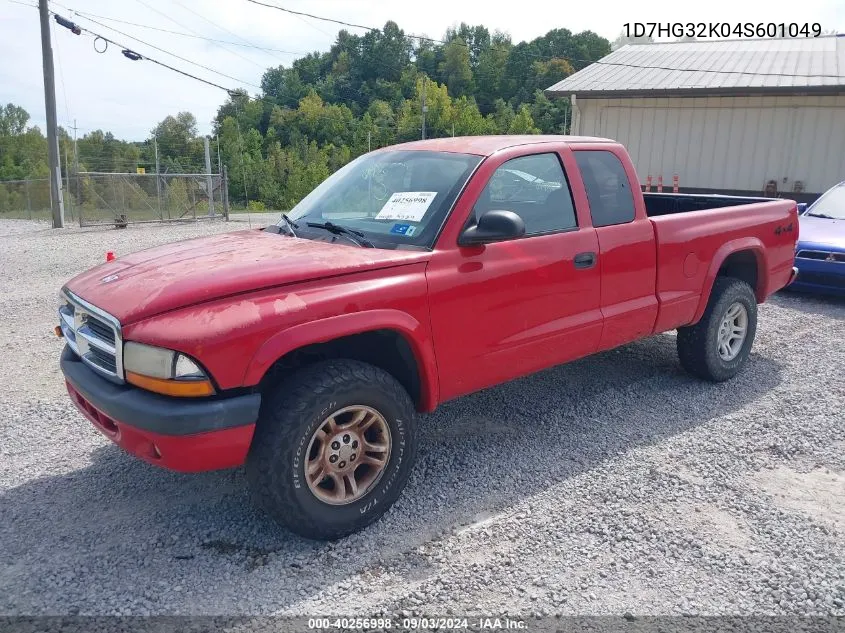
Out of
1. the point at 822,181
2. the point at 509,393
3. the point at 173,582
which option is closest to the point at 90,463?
the point at 173,582

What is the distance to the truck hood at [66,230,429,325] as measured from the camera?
9.76ft

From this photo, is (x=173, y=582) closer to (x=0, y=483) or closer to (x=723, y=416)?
(x=0, y=483)

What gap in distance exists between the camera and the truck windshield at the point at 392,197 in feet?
12.1

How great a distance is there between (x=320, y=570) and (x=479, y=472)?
4.06 feet

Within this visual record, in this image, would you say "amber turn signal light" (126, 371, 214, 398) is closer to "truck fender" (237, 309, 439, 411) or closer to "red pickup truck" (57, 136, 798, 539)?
"red pickup truck" (57, 136, 798, 539)

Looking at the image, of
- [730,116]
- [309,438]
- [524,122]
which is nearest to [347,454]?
[309,438]

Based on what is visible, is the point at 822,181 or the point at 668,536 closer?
the point at 668,536

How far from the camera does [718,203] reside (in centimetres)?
619

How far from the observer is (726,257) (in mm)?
5301

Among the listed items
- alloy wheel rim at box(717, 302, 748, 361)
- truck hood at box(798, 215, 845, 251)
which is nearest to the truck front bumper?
alloy wheel rim at box(717, 302, 748, 361)

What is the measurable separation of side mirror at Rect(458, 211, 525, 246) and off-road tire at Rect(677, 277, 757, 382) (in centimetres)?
243

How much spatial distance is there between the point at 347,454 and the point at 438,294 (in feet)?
3.03

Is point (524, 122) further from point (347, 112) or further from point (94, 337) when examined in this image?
point (94, 337)

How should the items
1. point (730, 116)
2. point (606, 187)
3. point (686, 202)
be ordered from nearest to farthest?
point (606, 187)
point (686, 202)
point (730, 116)
